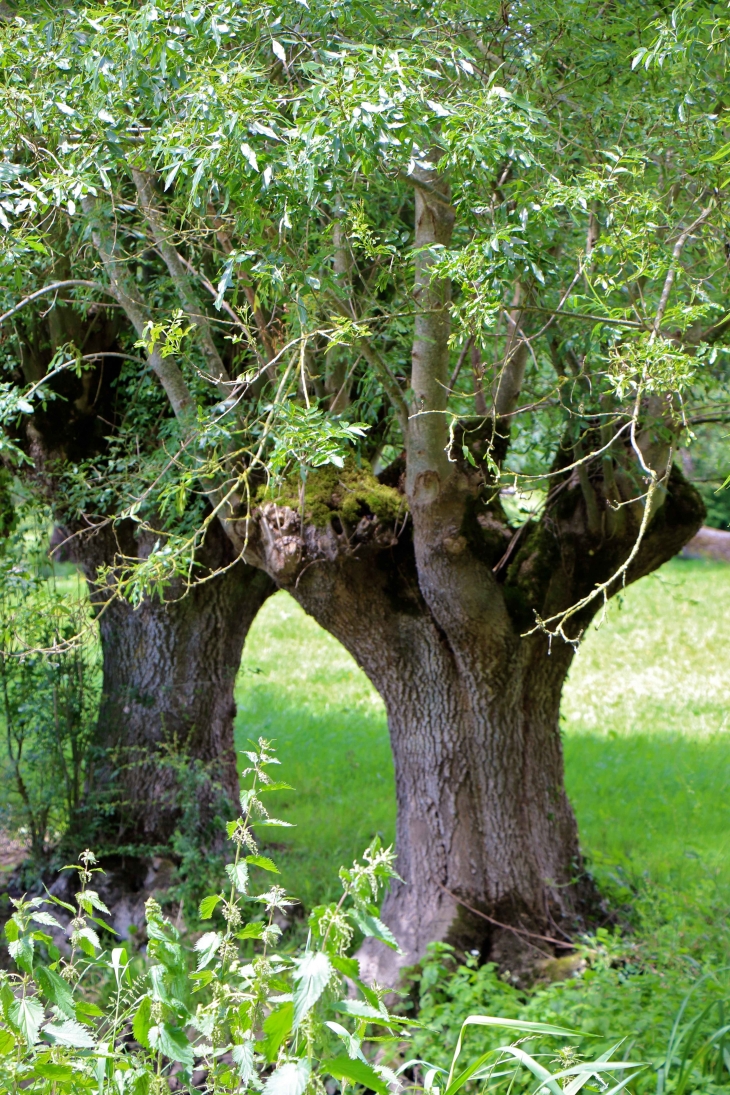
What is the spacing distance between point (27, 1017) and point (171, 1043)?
24cm

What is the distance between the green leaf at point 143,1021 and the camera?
1.75m

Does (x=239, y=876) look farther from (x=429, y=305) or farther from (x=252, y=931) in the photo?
(x=429, y=305)

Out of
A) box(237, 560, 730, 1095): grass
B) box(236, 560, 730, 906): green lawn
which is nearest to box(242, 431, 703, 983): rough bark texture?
box(237, 560, 730, 1095): grass

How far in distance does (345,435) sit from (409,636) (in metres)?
2.09

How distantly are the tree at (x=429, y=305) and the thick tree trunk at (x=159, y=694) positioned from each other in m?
1.56

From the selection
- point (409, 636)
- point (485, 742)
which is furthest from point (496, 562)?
point (485, 742)

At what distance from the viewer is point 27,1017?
1.67 m

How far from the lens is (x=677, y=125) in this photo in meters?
3.35

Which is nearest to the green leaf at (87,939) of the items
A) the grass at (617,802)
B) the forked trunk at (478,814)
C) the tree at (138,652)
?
the grass at (617,802)

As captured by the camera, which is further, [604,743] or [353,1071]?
[604,743]

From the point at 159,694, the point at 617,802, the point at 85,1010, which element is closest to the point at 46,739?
the point at 159,694

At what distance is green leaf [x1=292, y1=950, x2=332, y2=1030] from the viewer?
1.48 meters

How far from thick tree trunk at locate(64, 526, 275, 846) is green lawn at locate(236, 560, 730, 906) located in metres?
0.86

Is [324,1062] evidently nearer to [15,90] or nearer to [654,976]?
[15,90]
